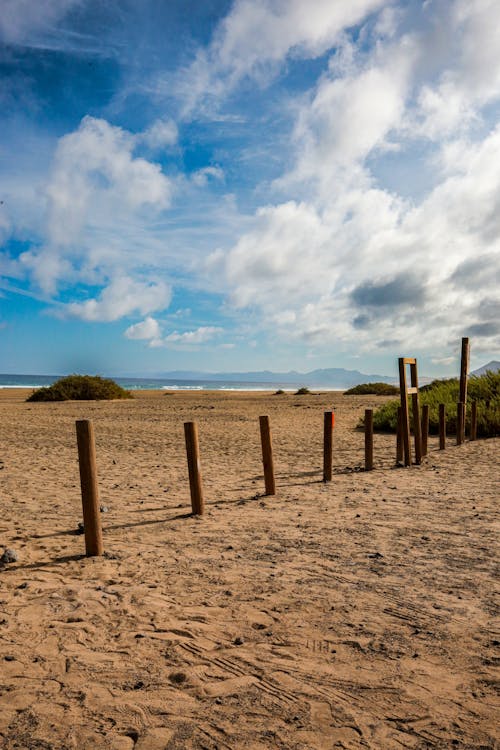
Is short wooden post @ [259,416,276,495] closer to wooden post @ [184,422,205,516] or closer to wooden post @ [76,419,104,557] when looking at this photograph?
wooden post @ [184,422,205,516]

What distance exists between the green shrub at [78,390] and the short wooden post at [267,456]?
27.7 meters

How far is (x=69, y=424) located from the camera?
20.2 m

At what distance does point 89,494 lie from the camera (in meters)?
5.79

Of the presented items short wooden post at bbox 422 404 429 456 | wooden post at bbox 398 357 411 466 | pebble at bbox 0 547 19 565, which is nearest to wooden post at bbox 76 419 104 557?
pebble at bbox 0 547 19 565

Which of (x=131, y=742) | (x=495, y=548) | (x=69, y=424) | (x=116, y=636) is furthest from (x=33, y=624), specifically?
(x=69, y=424)

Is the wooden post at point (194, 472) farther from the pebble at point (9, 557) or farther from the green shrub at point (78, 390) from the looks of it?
the green shrub at point (78, 390)

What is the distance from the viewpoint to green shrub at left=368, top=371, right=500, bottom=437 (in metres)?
16.6

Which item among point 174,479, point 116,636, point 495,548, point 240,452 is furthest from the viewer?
point 240,452

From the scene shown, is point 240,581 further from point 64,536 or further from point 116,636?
point 64,536

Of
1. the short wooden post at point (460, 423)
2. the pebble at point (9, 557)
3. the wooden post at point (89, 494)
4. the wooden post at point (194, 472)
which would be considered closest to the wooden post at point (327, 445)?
the wooden post at point (194, 472)

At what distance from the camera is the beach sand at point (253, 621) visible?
3080 mm

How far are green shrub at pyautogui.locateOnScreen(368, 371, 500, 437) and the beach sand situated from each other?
327 inches

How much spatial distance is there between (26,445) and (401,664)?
13.3m

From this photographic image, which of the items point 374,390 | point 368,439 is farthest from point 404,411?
point 374,390
